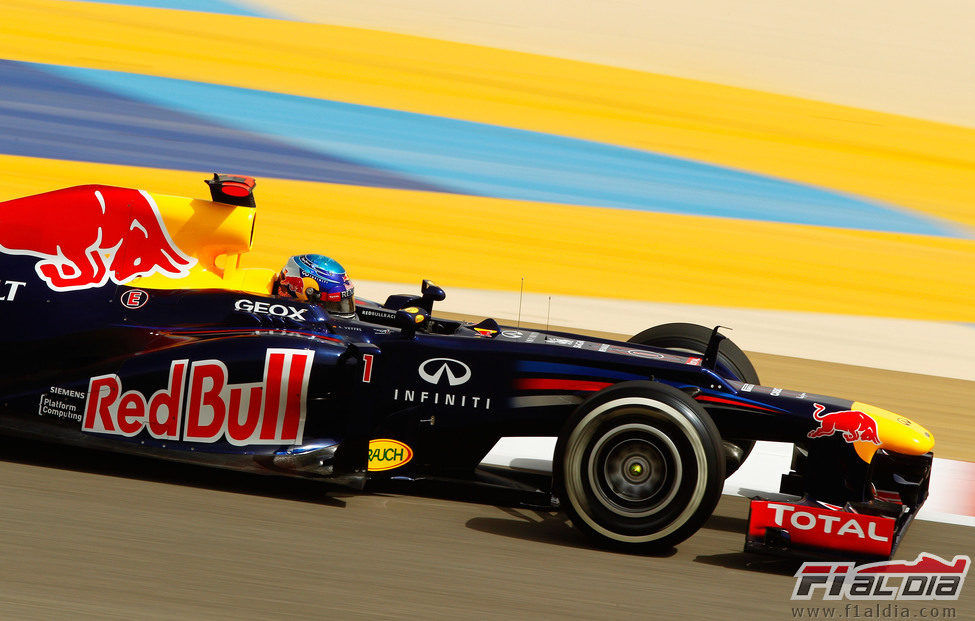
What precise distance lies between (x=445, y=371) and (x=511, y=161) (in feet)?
32.4

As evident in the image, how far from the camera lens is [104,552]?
15.3ft

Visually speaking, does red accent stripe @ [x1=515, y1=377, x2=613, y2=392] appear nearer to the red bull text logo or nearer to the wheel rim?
the wheel rim

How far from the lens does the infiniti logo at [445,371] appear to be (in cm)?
555

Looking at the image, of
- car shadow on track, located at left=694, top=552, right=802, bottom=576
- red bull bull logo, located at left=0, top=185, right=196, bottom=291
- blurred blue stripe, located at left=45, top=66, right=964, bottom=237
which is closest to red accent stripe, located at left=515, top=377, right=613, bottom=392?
car shadow on track, located at left=694, top=552, right=802, bottom=576

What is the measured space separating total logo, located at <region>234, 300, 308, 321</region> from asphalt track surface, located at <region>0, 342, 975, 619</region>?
0.88 metres

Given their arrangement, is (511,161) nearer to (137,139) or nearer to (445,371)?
(137,139)

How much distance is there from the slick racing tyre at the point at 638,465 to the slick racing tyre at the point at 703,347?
1240mm

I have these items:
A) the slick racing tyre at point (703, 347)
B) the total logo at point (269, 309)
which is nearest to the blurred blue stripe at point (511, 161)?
the slick racing tyre at point (703, 347)

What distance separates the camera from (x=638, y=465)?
5.19m

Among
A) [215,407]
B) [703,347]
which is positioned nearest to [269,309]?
[215,407]

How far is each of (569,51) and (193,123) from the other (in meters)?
6.21

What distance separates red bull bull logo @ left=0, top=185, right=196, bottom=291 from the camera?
589 centimetres

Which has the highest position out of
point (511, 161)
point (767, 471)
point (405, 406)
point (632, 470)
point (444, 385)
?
point (511, 161)

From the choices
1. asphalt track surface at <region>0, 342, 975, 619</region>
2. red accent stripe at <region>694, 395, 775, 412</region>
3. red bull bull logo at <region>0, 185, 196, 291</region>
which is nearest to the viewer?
asphalt track surface at <region>0, 342, 975, 619</region>
